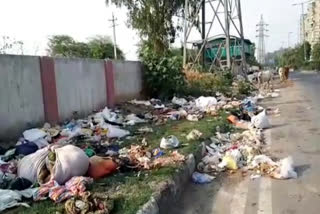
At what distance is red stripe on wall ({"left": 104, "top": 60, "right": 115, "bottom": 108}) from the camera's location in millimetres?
12545

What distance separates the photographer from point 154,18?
2667 centimetres

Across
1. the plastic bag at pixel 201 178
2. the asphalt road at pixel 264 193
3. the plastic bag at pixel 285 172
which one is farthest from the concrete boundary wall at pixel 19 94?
the plastic bag at pixel 285 172

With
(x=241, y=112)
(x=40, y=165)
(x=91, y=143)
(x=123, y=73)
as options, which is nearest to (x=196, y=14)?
(x=123, y=73)

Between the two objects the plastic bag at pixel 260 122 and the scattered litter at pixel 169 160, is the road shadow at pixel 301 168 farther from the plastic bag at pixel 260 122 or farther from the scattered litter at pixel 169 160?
the plastic bag at pixel 260 122

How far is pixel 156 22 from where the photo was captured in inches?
1054

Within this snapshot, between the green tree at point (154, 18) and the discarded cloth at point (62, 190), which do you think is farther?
the green tree at point (154, 18)

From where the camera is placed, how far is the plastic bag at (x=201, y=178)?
5.86 m

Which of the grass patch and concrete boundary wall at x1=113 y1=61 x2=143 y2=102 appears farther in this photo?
concrete boundary wall at x1=113 y1=61 x2=143 y2=102

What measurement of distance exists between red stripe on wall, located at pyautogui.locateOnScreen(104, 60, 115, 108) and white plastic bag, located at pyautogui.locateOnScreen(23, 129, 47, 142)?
4.94 metres

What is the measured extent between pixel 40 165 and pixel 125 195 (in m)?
1.23

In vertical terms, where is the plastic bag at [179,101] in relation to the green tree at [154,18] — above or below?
below

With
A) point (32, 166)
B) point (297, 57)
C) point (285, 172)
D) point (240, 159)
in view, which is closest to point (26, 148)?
point (32, 166)

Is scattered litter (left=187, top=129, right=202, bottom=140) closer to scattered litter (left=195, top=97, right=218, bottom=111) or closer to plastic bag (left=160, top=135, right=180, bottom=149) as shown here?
plastic bag (left=160, top=135, right=180, bottom=149)

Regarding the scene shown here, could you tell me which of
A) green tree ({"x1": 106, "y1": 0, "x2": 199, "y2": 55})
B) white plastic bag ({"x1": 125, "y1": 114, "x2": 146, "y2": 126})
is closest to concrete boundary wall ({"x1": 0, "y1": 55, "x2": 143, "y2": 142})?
white plastic bag ({"x1": 125, "y1": 114, "x2": 146, "y2": 126})
